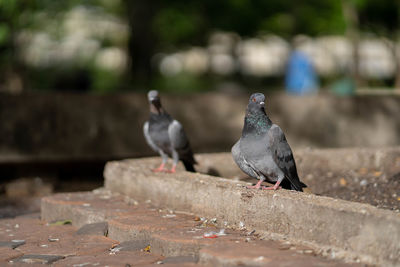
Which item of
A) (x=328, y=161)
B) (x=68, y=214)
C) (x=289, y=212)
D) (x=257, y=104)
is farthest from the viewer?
(x=328, y=161)

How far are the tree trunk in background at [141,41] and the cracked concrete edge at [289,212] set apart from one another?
13.4 m

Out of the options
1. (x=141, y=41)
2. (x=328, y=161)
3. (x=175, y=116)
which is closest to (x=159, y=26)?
(x=141, y=41)

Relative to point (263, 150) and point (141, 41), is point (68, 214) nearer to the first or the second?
point (263, 150)

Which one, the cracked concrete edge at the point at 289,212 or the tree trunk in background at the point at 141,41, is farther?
the tree trunk in background at the point at 141,41

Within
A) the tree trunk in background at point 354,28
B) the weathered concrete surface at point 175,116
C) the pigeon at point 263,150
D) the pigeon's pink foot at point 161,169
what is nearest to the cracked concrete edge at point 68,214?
the pigeon's pink foot at point 161,169

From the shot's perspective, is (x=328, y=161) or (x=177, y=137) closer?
(x=177, y=137)

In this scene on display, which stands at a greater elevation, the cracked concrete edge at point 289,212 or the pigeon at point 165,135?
the pigeon at point 165,135

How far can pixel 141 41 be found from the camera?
61.6 ft

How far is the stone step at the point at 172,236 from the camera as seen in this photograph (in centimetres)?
362

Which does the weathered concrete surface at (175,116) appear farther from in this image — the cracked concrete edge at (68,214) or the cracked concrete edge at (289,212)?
the cracked concrete edge at (289,212)

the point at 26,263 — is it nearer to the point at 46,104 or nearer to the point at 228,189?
the point at 228,189

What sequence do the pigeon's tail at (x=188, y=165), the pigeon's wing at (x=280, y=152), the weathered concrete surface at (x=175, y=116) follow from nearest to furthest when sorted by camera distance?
the pigeon's wing at (x=280, y=152) < the pigeon's tail at (x=188, y=165) < the weathered concrete surface at (x=175, y=116)

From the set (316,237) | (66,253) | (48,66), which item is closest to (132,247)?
(66,253)

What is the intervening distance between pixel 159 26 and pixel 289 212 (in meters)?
21.5
